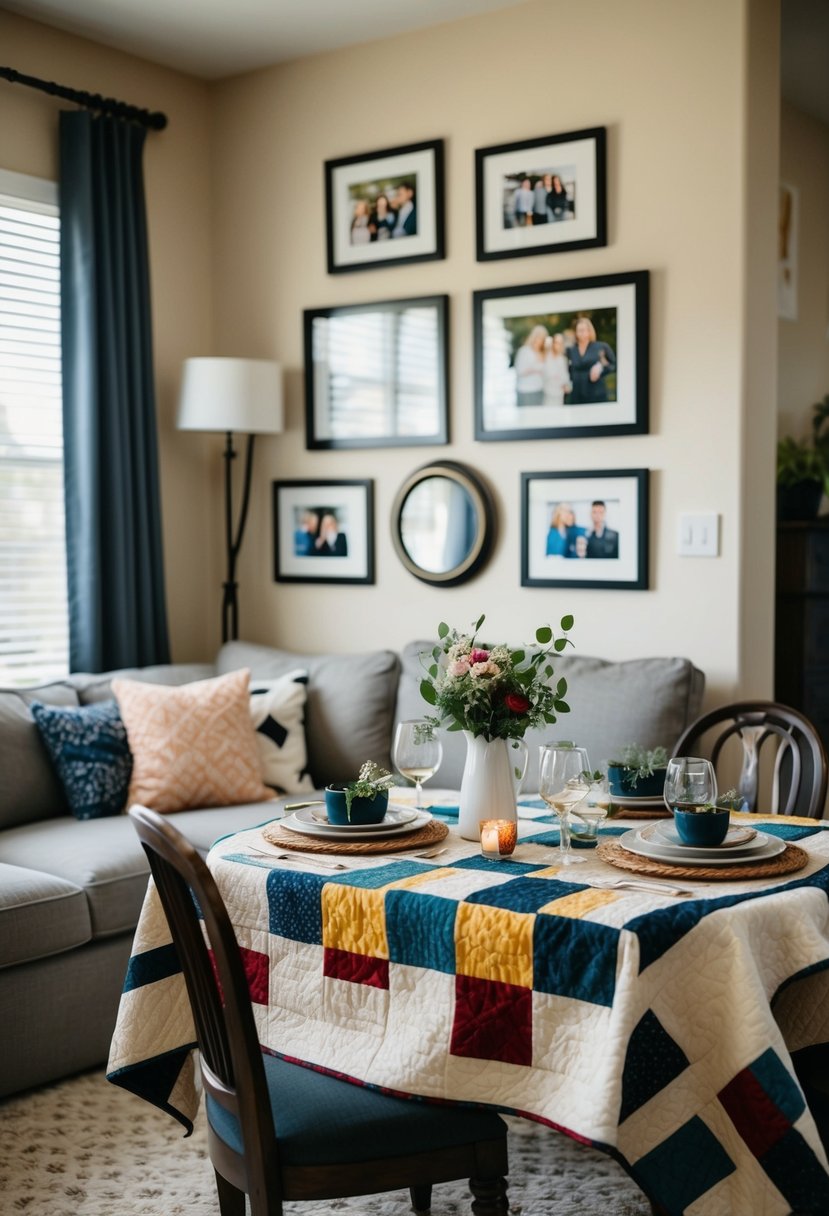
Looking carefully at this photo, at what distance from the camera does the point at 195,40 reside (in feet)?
13.6

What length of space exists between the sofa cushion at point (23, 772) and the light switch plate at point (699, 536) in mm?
1896

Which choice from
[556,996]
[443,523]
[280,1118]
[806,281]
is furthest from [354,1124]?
[806,281]

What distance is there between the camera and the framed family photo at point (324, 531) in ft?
14.0

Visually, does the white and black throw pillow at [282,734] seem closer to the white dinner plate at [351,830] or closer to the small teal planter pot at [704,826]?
the white dinner plate at [351,830]

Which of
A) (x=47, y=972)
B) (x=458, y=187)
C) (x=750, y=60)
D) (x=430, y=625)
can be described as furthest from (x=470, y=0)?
(x=47, y=972)

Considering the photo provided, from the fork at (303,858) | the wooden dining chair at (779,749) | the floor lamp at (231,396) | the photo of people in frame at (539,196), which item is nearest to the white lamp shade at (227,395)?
the floor lamp at (231,396)

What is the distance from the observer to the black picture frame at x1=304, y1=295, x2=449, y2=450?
4.04 metres

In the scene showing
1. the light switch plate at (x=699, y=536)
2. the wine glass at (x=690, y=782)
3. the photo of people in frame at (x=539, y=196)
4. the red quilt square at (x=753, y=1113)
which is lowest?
the red quilt square at (x=753, y=1113)

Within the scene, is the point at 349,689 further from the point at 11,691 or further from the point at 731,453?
the point at 731,453

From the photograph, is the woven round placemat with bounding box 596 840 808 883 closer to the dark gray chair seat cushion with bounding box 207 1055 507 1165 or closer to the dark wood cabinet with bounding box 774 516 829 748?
the dark gray chair seat cushion with bounding box 207 1055 507 1165

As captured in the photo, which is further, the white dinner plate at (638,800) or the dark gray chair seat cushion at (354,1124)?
the white dinner plate at (638,800)

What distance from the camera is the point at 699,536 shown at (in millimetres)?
3537

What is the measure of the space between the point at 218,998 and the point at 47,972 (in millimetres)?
1321

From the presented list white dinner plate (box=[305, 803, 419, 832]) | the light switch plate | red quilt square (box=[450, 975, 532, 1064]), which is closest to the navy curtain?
the light switch plate
